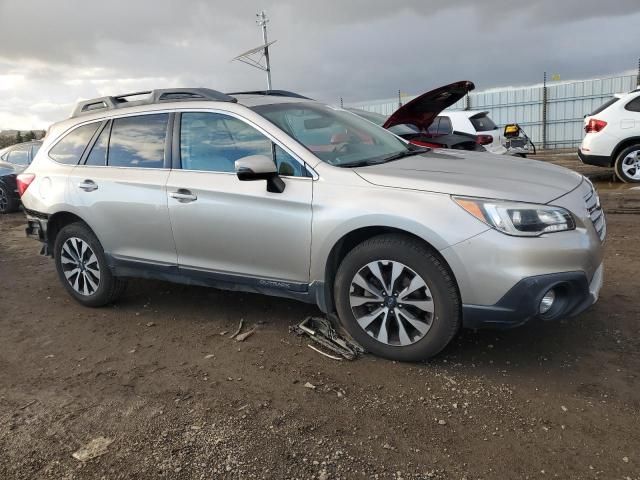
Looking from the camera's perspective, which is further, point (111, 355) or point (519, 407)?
point (111, 355)

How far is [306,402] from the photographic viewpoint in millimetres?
3102

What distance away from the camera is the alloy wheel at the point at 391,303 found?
3270 millimetres

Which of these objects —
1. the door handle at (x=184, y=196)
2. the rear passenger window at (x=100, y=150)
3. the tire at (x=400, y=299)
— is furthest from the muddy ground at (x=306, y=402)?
the rear passenger window at (x=100, y=150)

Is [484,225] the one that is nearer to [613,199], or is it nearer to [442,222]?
[442,222]

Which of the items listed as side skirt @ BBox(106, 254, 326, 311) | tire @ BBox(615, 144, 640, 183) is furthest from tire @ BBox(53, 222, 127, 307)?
tire @ BBox(615, 144, 640, 183)

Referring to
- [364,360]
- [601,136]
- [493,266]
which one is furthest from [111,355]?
[601,136]

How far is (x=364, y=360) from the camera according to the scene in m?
3.54

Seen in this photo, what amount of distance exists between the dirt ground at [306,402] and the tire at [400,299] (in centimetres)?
16

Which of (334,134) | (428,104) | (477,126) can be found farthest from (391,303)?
(477,126)

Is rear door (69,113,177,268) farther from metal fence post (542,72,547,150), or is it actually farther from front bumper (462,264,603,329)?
metal fence post (542,72,547,150)

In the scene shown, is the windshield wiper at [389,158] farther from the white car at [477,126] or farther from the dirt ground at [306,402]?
the white car at [477,126]

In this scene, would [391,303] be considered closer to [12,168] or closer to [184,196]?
[184,196]

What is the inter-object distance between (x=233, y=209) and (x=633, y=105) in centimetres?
863

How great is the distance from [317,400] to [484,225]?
134cm
